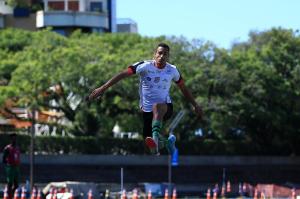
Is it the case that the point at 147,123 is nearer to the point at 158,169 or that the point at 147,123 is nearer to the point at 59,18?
the point at 158,169

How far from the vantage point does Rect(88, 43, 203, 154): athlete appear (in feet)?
34.2

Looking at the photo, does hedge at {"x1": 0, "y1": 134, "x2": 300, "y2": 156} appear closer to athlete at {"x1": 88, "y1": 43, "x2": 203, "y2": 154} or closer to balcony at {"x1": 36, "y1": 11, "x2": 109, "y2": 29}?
balcony at {"x1": 36, "y1": 11, "x2": 109, "y2": 29}

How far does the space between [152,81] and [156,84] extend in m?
0.07

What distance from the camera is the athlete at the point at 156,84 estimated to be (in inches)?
411

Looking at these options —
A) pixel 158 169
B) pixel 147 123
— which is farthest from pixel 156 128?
pixel 158 169

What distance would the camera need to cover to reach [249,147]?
6431 cm

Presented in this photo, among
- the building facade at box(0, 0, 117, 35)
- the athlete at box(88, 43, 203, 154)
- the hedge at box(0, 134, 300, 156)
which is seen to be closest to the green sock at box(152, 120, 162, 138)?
the athlete at box(88, 43, 203, 154)

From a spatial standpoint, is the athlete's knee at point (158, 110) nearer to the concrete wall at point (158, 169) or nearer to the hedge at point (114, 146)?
the concrete wall at point (158, 169)

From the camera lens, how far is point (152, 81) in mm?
10477

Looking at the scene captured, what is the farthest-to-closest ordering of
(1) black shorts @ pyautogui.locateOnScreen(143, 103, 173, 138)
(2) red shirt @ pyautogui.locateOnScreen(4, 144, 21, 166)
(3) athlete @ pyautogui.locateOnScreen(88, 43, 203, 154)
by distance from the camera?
(2) red shirt @ pyautogui.locateOnScreen(4, 144, 21, 166) → (1) black shorts @ pyautogui.locateOnScreen(143, 103, 173, 138) → (3) athlete @ pyautogui.locateOnScreen(88, 43, 203, 154)

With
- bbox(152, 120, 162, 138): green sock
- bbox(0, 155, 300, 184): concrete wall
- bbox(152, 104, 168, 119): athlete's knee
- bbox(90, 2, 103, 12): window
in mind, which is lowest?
bbox(0, 155, 300, 184): concrete wall

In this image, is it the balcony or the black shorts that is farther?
the balcony

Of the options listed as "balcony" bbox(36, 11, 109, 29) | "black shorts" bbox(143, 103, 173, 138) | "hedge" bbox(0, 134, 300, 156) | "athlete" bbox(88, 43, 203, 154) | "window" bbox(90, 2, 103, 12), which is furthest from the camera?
"window" bbox(90, 2, 103, 12)

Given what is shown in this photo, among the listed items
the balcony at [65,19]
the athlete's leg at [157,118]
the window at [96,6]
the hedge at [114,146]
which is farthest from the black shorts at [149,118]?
the window at [96,6]
